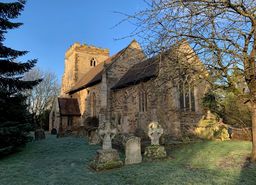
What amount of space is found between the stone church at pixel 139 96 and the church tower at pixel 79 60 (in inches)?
193

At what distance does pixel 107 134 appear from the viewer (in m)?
9.24

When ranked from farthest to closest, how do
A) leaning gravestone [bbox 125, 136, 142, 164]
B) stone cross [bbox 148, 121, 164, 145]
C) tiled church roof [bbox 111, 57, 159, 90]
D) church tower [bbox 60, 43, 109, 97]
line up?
church tower [bbox 60, 43, 109, 97] → tiled church roof [bbox 111, 57, 159, 90] → stone cross [bbox 148, 121, 164, 145] → leaning gravestone [bbox 125, 136, 142, 164]

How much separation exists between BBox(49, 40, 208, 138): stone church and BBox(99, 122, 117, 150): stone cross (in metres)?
2.44

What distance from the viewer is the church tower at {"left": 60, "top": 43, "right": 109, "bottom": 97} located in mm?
34344

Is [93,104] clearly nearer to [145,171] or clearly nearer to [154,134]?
[154,134]

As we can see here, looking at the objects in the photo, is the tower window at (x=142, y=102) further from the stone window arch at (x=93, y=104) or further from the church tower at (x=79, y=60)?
the church tower at (x=79, y=60)

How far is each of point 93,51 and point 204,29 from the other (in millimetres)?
31170

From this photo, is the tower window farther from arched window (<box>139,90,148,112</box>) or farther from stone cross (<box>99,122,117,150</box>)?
stone cross (<box>99,122,117,150</box>)

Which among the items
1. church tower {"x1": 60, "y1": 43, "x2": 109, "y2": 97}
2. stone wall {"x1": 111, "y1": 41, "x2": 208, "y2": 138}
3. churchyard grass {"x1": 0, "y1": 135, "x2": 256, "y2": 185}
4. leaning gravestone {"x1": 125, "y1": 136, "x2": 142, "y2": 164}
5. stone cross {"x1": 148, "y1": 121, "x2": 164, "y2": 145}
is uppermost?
church tower {"x1": 60, "y1": 43, "x2": 109, "y2": 97}

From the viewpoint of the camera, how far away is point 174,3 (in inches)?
227

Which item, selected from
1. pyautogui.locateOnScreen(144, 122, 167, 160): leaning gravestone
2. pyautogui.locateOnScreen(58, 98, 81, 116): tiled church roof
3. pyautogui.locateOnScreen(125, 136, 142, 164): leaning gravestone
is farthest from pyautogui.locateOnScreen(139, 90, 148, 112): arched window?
pyautogui.locateOnScreen(58, 98, 81, 116): tiled church roof

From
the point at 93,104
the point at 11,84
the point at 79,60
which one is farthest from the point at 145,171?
the point at 79,60

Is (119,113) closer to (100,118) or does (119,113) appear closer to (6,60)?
(100,118)

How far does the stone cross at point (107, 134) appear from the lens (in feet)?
29.6
